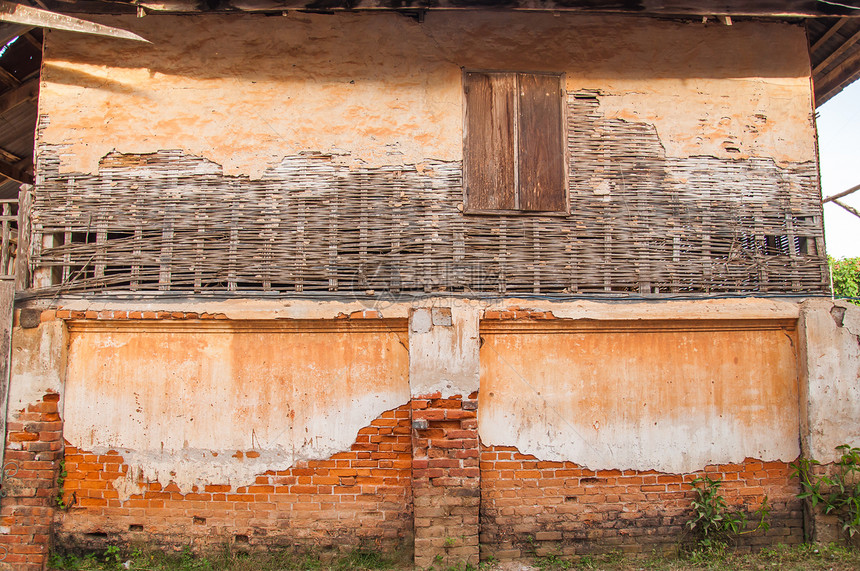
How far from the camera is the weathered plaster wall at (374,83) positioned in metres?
4.57

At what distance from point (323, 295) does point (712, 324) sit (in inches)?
143

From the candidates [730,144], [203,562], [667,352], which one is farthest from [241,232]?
[730,144]

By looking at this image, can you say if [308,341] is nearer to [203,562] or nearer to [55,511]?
[203,562]

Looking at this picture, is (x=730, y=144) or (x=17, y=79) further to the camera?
(x=17, y=79)

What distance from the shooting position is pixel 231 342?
4414 millimetres

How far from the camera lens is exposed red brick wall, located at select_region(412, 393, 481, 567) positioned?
414cm

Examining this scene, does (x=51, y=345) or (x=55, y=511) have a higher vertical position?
(x=51, y=345)

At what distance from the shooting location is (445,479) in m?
4.17

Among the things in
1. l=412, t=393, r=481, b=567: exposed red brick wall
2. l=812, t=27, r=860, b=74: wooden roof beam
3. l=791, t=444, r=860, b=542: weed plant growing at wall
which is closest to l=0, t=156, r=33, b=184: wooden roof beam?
l=412, t=393, r=481, b=567: exposed red brick wall

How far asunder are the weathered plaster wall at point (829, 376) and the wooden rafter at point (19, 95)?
8408 millimetres

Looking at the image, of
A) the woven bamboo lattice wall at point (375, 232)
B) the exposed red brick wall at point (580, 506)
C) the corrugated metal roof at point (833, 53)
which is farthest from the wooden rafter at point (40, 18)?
the corrugated metal roof at point (833, 53)

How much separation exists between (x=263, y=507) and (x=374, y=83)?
402 centimetres

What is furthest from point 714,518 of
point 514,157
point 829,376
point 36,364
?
point 36,364

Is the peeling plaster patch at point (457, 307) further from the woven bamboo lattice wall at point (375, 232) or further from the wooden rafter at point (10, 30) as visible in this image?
the wooden rafter at point (10, 30)
